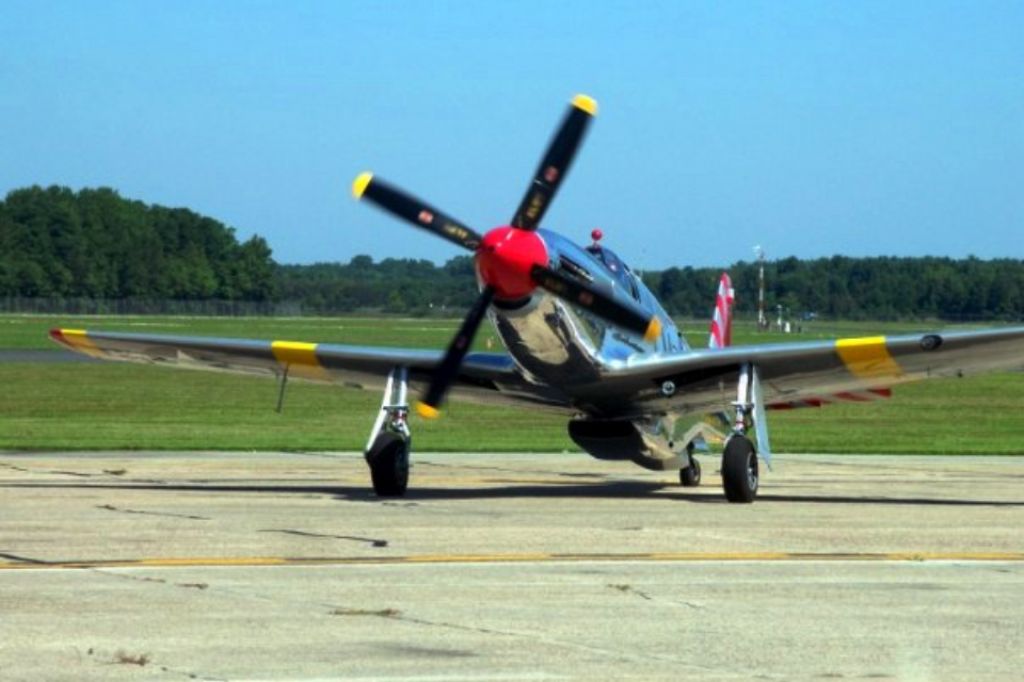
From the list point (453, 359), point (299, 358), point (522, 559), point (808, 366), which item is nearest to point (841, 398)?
point (808, 366)

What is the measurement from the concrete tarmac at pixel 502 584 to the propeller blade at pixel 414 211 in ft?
8.82

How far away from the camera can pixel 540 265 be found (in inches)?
777

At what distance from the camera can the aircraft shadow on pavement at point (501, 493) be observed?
2227 cm

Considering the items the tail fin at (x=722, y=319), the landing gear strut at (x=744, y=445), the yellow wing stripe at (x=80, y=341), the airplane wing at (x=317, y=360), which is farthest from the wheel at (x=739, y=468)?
the yellow wing stripe at (x=80, y=341)

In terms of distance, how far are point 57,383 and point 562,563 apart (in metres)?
48.9

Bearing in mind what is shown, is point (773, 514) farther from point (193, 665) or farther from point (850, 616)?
point (193, 665)

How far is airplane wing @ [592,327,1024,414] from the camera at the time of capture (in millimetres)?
21859

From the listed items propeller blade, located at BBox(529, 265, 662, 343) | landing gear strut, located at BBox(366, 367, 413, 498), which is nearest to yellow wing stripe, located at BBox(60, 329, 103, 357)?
landing gear strut, located at BBox(366, 367, 413, 498)

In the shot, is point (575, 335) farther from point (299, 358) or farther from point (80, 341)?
point (80, 341)

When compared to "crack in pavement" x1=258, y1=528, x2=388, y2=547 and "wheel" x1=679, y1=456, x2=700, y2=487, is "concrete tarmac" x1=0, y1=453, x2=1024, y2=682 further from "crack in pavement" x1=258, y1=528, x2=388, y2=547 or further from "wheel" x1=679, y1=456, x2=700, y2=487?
"wheel" x1=679, y1=456, x2=700, y2=487

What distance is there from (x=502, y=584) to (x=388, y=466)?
29.3ft

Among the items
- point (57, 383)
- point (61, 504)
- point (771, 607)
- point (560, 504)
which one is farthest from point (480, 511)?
point (57, 383)

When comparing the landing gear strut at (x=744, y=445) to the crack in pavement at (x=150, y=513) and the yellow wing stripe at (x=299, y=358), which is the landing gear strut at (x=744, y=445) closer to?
the yellow wing stripe at (x=299, y=358)

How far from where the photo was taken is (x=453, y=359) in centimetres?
2091
